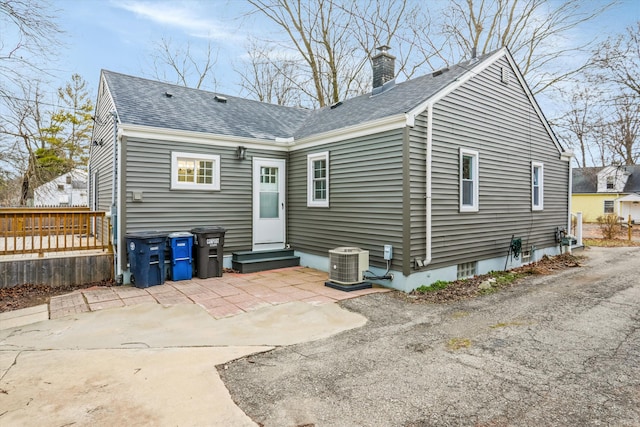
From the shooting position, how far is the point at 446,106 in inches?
283

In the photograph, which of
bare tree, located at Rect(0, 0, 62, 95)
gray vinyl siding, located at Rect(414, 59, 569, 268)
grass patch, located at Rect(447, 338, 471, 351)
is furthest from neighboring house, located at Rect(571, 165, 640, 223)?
bare tree, located at Rect(0, 0, 62, 95)

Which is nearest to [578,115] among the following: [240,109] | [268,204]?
[240,109]

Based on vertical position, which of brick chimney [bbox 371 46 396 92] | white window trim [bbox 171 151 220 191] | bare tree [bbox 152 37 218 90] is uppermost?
bare tree [bbox 152 37 218 90]

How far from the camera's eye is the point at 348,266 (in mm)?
6500

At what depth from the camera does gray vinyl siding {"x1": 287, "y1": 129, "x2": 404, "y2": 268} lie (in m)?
6.64

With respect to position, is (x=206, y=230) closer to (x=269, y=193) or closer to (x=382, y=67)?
(x=269, y=193)

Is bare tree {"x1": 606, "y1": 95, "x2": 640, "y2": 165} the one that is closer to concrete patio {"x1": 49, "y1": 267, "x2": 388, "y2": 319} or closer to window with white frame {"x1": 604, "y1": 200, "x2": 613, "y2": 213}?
concrete patio {"x1": 49, "y1": 267, "x2": 388, "y2": 319}

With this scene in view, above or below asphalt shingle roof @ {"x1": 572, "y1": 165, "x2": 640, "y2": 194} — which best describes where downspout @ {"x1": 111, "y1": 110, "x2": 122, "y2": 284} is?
below

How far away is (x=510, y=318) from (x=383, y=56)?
7.66m

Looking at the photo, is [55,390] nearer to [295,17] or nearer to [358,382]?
[358,382]

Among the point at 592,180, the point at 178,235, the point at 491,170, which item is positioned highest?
the point at 592,180

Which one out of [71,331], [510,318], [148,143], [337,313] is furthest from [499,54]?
[71,331]

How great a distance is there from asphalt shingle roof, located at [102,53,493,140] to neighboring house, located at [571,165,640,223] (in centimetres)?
2757

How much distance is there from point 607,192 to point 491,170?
92.6ft
